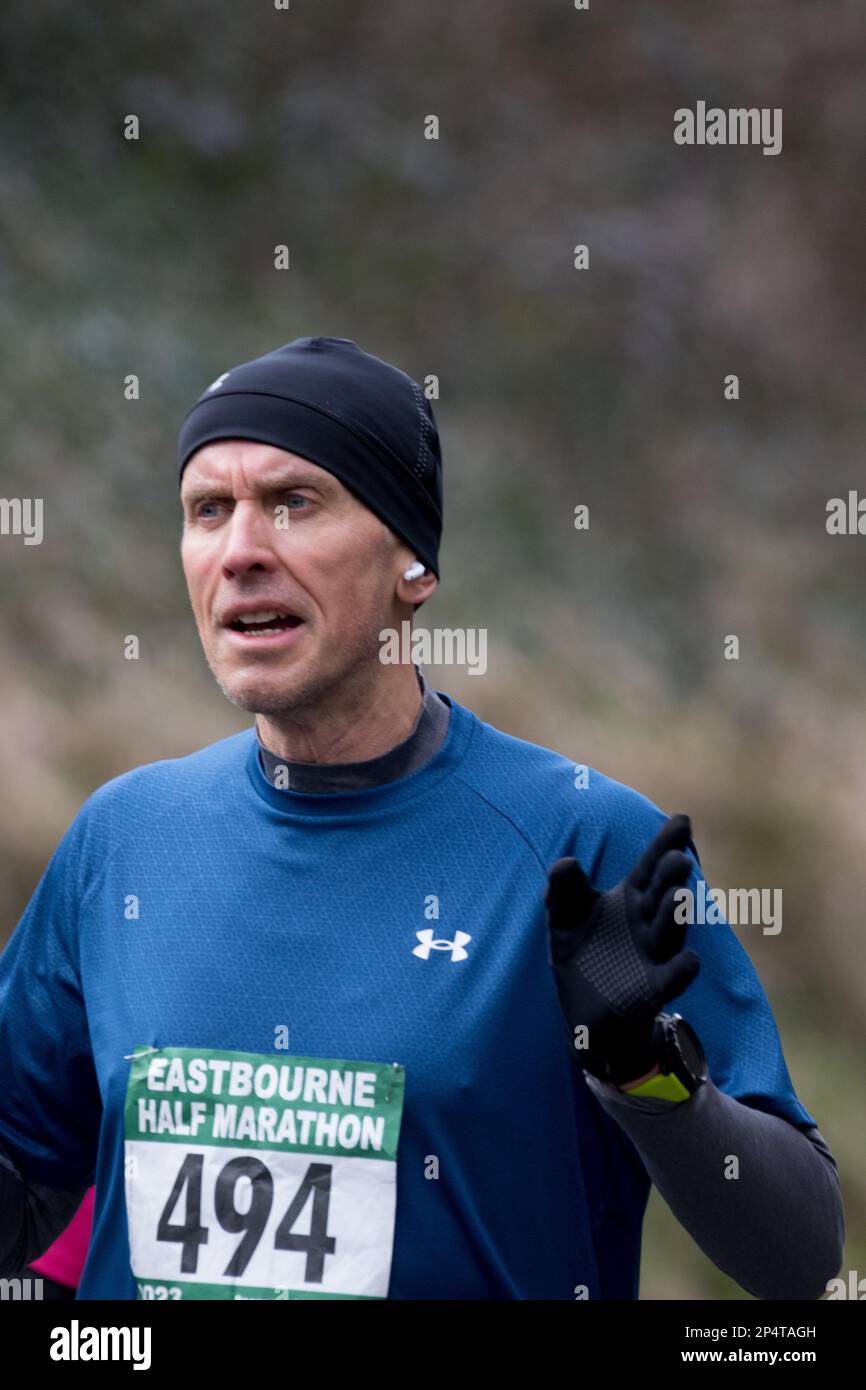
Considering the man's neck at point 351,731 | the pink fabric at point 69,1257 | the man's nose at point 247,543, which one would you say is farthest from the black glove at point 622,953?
the pink fabric at point 69,1257

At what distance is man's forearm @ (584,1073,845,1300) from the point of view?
7.01 feet

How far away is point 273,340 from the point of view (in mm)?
10234

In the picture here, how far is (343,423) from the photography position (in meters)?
2.56

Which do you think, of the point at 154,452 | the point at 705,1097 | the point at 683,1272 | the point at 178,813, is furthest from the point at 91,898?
the point at 154,452

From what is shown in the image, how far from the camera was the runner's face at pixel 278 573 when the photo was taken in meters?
2.46

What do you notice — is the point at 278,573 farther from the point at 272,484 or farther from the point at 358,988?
the point at 358,988

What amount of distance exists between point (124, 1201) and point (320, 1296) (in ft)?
1.05

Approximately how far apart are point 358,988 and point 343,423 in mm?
791
